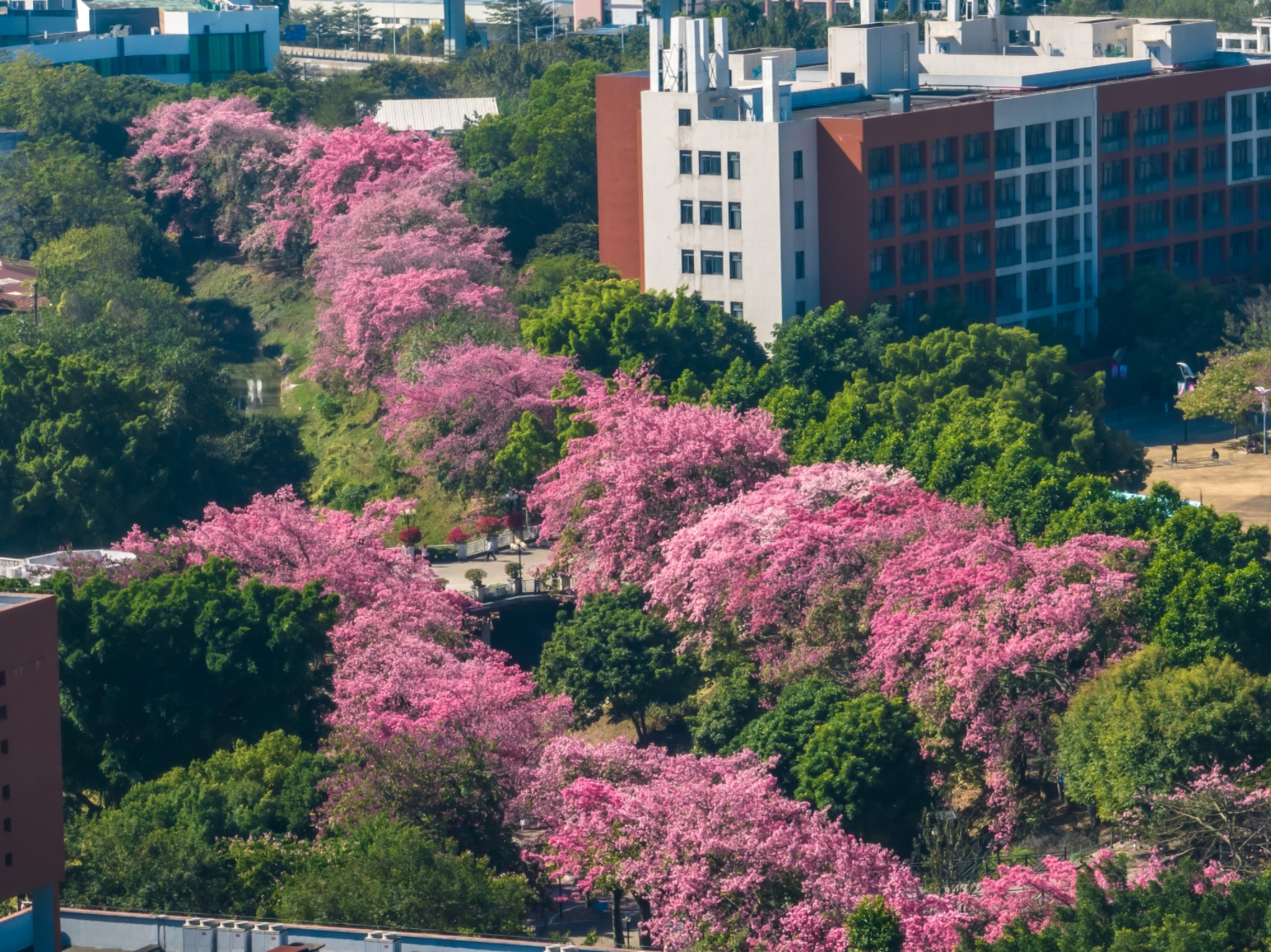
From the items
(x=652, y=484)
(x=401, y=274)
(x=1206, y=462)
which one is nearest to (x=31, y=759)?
(x=652, y=484)

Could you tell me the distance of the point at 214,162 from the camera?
123 meters

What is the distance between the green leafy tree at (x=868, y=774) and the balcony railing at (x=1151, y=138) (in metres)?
50.0

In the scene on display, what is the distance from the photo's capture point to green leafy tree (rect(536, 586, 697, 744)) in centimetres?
6556

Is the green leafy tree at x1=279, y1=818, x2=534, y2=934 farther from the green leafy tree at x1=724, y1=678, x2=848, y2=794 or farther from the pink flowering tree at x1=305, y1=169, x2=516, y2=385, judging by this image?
the pink flowering tree at x1=305, y1=169, x2=516, y2=385

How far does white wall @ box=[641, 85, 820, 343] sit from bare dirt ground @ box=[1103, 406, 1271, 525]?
1404 cm

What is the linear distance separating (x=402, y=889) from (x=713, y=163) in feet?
163

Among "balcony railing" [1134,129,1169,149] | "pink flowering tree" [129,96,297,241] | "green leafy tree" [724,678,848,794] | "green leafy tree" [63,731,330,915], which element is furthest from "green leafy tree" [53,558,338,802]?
"pink flowering tree" [129,96,297,241]

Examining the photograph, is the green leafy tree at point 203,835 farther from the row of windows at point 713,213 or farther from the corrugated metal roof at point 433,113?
the corrugated metal roof at point 433,113

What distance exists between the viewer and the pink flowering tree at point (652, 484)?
70562 millimetres

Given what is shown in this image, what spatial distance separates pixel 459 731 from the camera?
182 feet

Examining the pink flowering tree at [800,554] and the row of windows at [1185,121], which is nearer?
the pink flowering tree at [800,554]

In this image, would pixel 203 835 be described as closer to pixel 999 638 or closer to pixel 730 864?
pixel 730 864

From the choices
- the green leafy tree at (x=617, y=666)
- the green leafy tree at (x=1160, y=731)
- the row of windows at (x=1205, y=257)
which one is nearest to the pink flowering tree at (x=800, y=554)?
the green leafy tree at (x=617, y=666)

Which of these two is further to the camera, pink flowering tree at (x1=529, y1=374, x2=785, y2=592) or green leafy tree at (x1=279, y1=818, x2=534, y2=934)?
pink flowering tree at (x1=529, y1=374, x2=785, y2=592)
